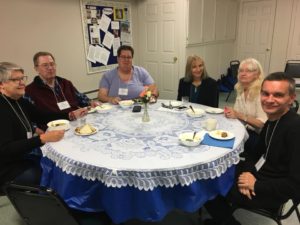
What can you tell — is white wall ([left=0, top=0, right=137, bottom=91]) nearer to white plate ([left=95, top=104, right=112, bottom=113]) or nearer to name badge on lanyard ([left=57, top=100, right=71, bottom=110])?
name badge on lanyard ([left=57, top=100, right=71, bottom=110])

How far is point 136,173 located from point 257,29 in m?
6.11

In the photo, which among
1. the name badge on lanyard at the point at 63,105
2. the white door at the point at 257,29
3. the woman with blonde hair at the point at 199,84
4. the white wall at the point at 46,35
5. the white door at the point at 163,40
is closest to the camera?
the name badge on lanyard at the point at 63,105

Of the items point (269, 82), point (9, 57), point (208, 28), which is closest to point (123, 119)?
point (269, 82)

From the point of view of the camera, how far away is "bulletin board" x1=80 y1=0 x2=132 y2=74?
161 inches

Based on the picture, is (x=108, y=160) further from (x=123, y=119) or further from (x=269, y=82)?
(x=269, y=82)

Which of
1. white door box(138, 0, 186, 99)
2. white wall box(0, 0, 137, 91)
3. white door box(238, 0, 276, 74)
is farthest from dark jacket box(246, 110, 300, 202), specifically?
white door box(238, 0, 276, 74)

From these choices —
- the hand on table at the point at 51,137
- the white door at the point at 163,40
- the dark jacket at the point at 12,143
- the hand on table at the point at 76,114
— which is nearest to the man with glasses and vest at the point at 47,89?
the hand on table at the point at 76,114

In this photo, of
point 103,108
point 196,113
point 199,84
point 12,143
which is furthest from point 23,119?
point 199,84

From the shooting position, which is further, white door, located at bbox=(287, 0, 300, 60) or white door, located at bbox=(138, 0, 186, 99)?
white door, located at bbox=(287, 0, 300, 60)

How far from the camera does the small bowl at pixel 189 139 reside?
152cm

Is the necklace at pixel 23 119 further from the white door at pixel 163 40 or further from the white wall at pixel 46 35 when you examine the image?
the white door at pixel 163 40

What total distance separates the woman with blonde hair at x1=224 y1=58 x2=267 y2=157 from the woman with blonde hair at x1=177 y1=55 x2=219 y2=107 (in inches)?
16.0

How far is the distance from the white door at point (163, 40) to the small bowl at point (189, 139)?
11.1 ft

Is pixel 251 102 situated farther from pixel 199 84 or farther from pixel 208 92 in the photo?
pixel 199 84
